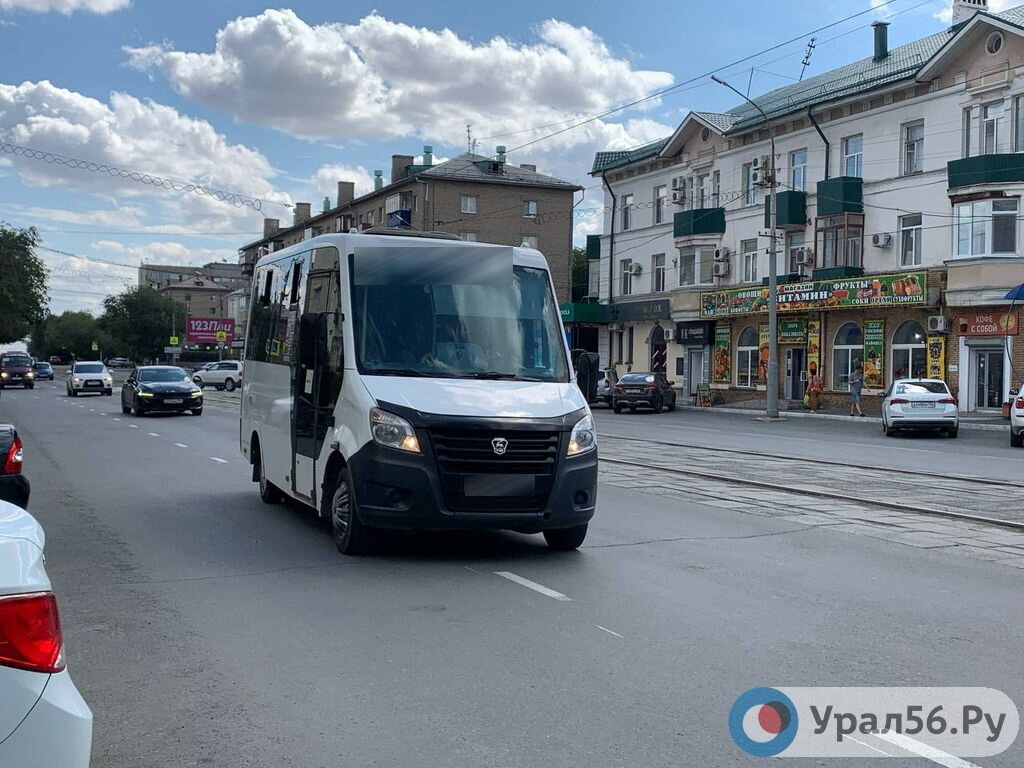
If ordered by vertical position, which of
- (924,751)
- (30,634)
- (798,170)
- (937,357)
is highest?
(798,170)

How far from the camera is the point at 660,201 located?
166ft

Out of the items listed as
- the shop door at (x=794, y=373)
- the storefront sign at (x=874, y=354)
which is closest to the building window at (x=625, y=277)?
the shop door at (x=794, y=373)

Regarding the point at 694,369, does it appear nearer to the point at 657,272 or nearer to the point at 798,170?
the point at 657,272

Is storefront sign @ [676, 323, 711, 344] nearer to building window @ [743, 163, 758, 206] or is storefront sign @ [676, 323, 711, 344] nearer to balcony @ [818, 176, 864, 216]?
building window @ [743, 163, 758, 206]

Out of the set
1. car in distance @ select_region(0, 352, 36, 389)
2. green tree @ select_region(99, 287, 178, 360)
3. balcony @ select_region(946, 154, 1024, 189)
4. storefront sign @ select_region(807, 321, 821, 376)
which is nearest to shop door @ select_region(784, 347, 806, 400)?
storefront sign @ select_region(807, 321, 821, 376)

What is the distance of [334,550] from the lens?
29.6ft

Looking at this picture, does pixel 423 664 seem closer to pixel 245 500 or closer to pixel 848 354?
pixel 245 500

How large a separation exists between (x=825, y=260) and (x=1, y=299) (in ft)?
137

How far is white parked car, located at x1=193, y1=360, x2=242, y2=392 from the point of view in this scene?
201 ft

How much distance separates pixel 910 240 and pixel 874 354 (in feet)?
13.6

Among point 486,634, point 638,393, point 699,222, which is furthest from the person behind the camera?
point 699,222

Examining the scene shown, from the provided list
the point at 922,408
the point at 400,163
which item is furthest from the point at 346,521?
the point at 400,163

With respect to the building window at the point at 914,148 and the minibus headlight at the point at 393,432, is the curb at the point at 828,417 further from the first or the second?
the minibus headlight at the point at 393,432

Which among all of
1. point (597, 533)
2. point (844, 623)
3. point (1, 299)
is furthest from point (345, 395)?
point (1, 299)
